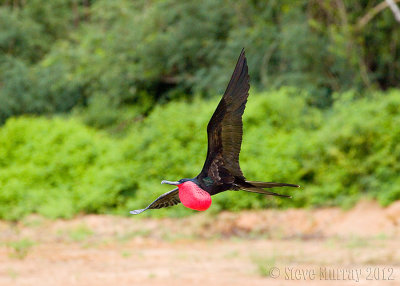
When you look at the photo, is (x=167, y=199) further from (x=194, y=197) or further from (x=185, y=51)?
(x=185, y=51)

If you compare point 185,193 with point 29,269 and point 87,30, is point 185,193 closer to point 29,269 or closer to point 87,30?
point 29,269

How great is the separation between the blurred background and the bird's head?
5.83 m

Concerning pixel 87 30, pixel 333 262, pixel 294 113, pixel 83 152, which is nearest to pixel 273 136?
pixel 294 113

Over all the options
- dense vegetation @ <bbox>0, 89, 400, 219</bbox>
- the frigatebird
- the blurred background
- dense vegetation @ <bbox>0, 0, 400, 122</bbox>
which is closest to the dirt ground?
the blurred background

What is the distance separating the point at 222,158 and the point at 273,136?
339 inches

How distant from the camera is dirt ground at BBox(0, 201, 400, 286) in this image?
7.00 meters

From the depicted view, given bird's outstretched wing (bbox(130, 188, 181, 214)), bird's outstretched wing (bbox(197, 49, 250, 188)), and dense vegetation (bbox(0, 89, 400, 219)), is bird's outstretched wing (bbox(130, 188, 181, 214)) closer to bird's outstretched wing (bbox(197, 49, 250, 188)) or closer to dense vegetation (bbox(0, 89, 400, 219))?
bird's outstretched wing (bbox(197, 49, 250, 188))

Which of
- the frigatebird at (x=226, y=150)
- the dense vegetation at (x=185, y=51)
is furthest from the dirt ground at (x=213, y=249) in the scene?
the frigatebird at (x=226, y=150)

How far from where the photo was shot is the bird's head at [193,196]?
42.1 inches

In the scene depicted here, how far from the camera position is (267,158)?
31.1ft

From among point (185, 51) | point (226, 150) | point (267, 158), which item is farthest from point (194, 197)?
point (185, 51)

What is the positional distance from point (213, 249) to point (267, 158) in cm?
167

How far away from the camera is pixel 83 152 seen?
39.0 ft

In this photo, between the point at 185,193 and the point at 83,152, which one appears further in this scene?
the point at 83,152
